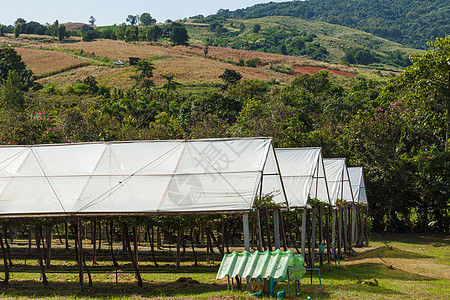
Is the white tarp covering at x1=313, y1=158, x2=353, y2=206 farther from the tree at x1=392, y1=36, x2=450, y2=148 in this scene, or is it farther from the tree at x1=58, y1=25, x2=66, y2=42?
the tree at x1=58, y1=25, x2=66, y2=42

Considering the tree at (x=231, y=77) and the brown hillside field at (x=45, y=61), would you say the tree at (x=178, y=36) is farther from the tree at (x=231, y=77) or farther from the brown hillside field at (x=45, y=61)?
the tree at (x=231, y=77)

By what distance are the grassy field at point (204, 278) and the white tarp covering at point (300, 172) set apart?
124 inches

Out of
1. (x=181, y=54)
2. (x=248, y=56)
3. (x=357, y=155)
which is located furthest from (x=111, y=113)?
(x=248, y=56)

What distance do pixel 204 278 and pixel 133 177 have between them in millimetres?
4644

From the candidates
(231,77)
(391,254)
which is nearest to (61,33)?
(231,77)

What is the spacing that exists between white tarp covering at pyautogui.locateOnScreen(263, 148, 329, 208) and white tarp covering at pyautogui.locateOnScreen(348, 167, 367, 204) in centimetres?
999

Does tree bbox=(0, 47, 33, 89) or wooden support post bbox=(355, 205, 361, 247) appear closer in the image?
wooden support post bbox=(355, 205, 361, 247)

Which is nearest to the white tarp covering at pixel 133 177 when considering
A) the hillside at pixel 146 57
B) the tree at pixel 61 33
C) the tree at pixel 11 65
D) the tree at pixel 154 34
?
the tree at pixel 11 65

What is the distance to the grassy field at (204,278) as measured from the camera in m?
13.8

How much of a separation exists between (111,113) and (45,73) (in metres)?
58.0

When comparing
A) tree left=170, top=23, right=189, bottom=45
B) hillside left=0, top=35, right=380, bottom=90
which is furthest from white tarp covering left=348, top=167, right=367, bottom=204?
tree left=170, top=23, right=189, bottom=45

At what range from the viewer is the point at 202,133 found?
40.3 meters

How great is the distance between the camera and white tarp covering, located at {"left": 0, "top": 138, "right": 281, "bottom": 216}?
46.9 ft

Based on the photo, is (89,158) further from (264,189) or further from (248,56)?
(248,56)
